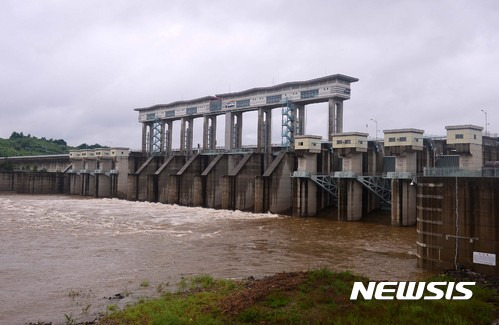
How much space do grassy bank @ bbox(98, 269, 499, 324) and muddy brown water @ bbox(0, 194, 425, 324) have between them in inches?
73.2

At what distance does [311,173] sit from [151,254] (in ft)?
70.8

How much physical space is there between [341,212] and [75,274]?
24.5 meters

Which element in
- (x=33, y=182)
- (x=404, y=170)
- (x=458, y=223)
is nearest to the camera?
(x=458, y=223)

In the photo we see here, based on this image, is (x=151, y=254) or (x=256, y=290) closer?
(x=256, y=290)

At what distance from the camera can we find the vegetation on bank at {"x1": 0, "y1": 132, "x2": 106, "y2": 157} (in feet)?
437

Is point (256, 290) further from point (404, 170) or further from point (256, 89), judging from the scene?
point (256, 89)

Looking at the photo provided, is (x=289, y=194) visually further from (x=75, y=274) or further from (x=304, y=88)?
(x=75, y=274)

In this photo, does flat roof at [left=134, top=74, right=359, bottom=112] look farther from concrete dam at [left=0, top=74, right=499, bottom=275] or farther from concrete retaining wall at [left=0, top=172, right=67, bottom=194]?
concrete retaining wall at [left=0, top=172, right=67, bottom=194]

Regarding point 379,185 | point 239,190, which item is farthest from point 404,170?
point 239,190

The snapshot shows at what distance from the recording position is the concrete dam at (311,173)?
16.3m

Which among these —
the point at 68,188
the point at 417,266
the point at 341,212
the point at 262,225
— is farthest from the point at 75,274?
the point at 68,188

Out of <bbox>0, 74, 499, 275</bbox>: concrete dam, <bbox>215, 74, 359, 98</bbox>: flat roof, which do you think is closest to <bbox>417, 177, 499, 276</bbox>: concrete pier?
<bbox>0, 74, 499, 275</bbox>: concrete dam

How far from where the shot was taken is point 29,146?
483 ft

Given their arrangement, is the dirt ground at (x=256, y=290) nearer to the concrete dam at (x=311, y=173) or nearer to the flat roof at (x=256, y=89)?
the concrete dam at (x=311, y=173)
